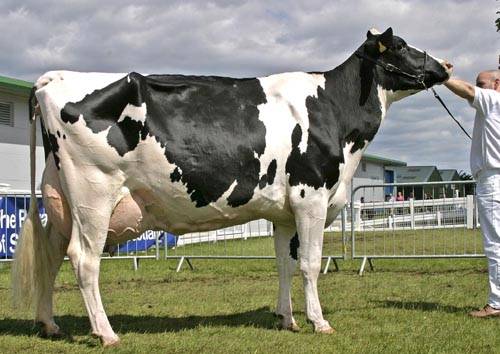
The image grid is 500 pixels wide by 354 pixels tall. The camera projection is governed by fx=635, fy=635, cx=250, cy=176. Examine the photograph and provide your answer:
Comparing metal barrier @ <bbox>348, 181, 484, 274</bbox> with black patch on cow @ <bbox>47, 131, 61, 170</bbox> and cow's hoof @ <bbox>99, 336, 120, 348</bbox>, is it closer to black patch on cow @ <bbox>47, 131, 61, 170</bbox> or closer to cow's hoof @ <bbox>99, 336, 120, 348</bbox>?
cow's hoof @ <bbox>99, 336, 120, 348</bbox>

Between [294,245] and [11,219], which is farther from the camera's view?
[11,219]

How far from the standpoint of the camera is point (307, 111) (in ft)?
20.1

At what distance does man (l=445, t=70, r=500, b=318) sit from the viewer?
6.91 metres

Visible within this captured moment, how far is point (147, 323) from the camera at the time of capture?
6629mm

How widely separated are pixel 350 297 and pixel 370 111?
292 cm

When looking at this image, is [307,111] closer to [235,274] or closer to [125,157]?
[125,157]

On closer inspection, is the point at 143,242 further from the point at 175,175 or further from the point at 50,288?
the point at 175,175

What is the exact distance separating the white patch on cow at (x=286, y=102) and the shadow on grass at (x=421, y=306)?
2.73 meters

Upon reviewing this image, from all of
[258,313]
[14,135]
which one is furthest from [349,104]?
[14,135]

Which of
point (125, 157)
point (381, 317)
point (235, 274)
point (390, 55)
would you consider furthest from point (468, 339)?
point (235, 274)

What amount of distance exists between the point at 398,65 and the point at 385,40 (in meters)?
0.31

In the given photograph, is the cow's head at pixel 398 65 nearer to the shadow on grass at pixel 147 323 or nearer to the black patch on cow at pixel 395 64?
the black patch on cow at pixel 395 64

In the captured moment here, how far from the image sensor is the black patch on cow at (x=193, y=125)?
555 cm

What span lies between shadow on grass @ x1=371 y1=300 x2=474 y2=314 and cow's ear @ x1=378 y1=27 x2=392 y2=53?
3.04 metres
